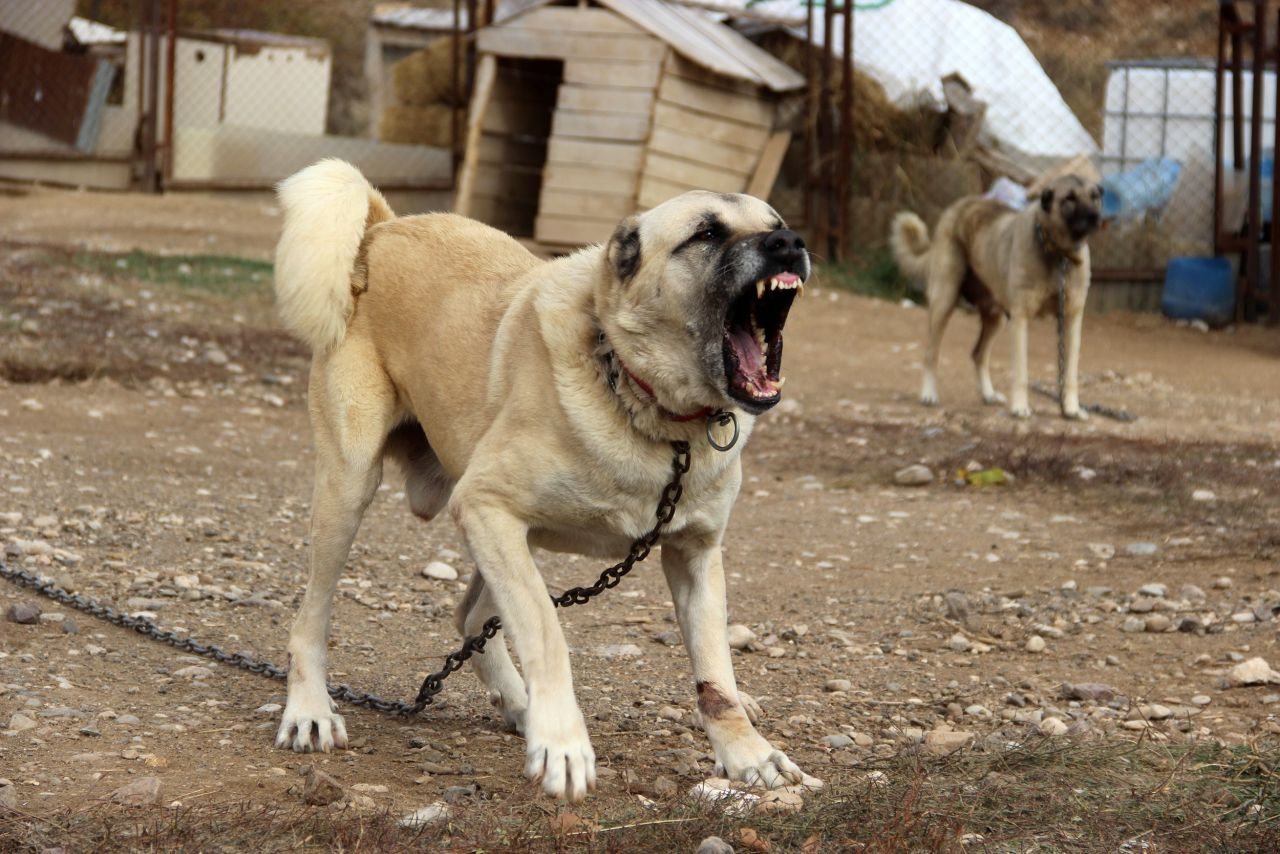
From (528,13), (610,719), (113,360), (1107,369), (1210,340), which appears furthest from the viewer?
(528,13)

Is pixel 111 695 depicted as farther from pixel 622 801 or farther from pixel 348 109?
pixel 348 109

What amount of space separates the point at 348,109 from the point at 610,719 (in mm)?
19323

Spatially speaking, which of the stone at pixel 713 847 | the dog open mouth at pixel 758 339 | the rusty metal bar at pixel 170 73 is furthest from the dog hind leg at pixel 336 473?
the rusty metal bar at pixel 170 73

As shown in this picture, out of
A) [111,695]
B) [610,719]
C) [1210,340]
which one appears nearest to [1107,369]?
[1210,340]

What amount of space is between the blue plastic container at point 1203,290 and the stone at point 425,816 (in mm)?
11762

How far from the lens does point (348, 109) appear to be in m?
21.9

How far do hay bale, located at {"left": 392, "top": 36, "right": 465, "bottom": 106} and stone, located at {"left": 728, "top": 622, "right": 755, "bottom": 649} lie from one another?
488 inches

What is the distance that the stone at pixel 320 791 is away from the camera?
2.97 metres

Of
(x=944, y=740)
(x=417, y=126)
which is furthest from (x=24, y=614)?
(x=417, y=126)

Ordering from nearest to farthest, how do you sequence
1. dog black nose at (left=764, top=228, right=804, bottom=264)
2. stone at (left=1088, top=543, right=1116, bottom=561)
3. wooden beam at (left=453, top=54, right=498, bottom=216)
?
dog black nose at (left=764, top=228, right=804, bottom=264)
stone at (left=1088, top=543, right=1116, bottom=561)
wooden beam at (left=453, top=54, right=498, bottom=216)

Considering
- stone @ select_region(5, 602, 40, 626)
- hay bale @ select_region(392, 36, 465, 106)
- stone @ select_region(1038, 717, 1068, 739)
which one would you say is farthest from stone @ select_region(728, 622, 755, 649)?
hay bale @ select_region(392, 36, 465, 106)

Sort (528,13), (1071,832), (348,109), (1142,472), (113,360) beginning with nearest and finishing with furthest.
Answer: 1. (1071,832)
2. (1142,472)
3. (113,360)
4. (528,13)
5. (348,109)

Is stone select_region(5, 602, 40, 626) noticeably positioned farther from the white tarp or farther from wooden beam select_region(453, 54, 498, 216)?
the white tarp

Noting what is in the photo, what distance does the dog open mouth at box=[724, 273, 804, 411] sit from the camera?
314 cm
